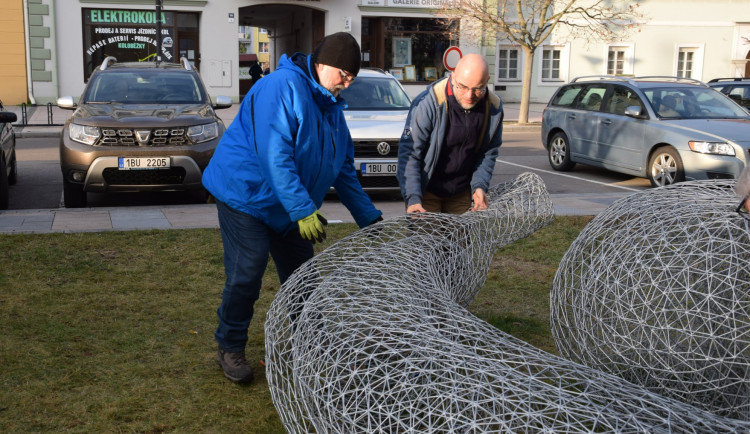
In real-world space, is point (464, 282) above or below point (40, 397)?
above

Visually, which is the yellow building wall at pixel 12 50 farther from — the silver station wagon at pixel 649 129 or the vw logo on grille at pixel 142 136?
the vw logo on grille at pixel 142 136

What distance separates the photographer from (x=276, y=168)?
3.33 meters

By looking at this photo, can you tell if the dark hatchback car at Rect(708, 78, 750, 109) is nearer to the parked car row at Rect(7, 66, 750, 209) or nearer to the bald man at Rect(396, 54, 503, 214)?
the parked car row at Rect(7, 66, 750, 209)

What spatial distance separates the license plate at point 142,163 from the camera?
837 cm

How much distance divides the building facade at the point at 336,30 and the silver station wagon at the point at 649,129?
6.82m

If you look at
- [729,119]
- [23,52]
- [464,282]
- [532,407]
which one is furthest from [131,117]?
[23,52]

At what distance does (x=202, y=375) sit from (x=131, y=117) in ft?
17.6

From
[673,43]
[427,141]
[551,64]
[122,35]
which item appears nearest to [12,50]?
[122,35]

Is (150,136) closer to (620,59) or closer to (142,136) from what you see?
(142,136)

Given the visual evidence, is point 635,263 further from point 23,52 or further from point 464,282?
point 23,52

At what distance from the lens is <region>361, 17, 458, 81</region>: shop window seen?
1144 inches

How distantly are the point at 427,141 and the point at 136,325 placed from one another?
2109 millimetres

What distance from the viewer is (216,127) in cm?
890

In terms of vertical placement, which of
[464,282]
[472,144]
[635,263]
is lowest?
[464,282]
